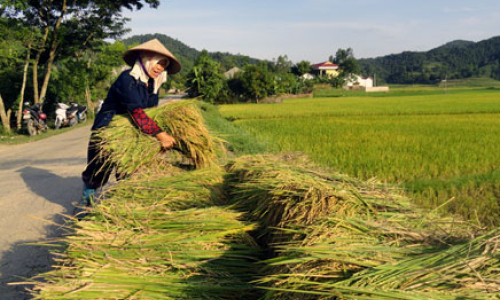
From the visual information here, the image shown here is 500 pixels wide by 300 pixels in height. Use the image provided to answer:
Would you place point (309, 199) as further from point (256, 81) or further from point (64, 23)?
point (256, 81)

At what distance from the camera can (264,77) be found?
3403 centimetres

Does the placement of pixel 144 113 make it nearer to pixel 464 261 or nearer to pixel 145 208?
pixel 145 208

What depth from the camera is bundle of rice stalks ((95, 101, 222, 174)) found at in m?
2.50

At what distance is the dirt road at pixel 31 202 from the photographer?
236cm

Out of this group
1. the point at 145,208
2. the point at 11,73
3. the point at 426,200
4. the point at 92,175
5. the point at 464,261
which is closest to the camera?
the point at 464,261

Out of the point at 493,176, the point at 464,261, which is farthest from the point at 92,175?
the point at 493,176

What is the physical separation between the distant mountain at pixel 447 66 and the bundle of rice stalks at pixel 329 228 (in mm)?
101822

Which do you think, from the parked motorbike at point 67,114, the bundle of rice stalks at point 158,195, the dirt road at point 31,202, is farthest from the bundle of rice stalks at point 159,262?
the parked motorbike at point 67,114

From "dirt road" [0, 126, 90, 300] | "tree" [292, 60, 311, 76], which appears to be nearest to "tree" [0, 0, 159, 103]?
"dirt road" [0, 126, 90, 300]

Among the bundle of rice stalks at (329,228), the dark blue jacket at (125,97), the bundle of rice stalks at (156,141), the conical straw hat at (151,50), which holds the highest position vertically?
the conical straw hat at (151,50)

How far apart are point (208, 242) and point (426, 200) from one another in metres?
2.90

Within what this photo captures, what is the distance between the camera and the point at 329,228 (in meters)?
1.26

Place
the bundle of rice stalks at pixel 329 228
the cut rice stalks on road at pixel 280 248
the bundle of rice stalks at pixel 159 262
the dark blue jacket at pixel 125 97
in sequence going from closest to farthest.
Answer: the cut rice stalks on road at pixel 280 248, the bundle of rice stalks at pixel 329 228, the bundle of rice stalks at pixel 159 262, the dark blue jacket at pixel 125 97

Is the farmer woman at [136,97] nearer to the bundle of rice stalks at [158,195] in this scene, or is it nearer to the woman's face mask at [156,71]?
the woman's face mask at [156,71]
